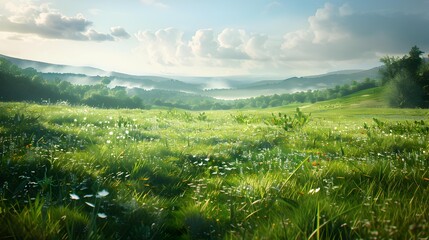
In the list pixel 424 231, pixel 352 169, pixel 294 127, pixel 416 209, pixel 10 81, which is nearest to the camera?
pixel 424 231

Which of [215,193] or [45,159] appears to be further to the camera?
[45,159]

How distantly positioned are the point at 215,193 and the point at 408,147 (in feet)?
22.5

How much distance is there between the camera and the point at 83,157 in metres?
5.79

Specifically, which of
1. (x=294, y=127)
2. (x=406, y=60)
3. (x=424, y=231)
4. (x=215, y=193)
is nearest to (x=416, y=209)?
(x=424, y=231)

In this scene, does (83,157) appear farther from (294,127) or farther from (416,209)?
(294,127)

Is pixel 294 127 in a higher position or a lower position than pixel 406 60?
lower

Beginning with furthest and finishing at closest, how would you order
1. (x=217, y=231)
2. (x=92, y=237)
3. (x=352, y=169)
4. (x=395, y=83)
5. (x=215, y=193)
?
1. (x=395, y=83)
2. (x=352, y=169)
3. (x=215, y=193)
4. (x=217, y=231)
5. (x=92, y=237)

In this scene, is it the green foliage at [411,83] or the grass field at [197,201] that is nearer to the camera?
the grass field at [197,201]

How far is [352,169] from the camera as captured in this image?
5102 mm

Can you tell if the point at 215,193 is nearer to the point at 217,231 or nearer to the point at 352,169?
→ the point at 217,231

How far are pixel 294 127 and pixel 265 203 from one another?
10654 millimetres

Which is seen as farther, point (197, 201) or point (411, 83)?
point (411, 83)

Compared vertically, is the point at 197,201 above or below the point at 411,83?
below

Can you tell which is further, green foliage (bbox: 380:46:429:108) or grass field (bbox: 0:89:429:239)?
green foliage (bbox: 380:46:429:108)
